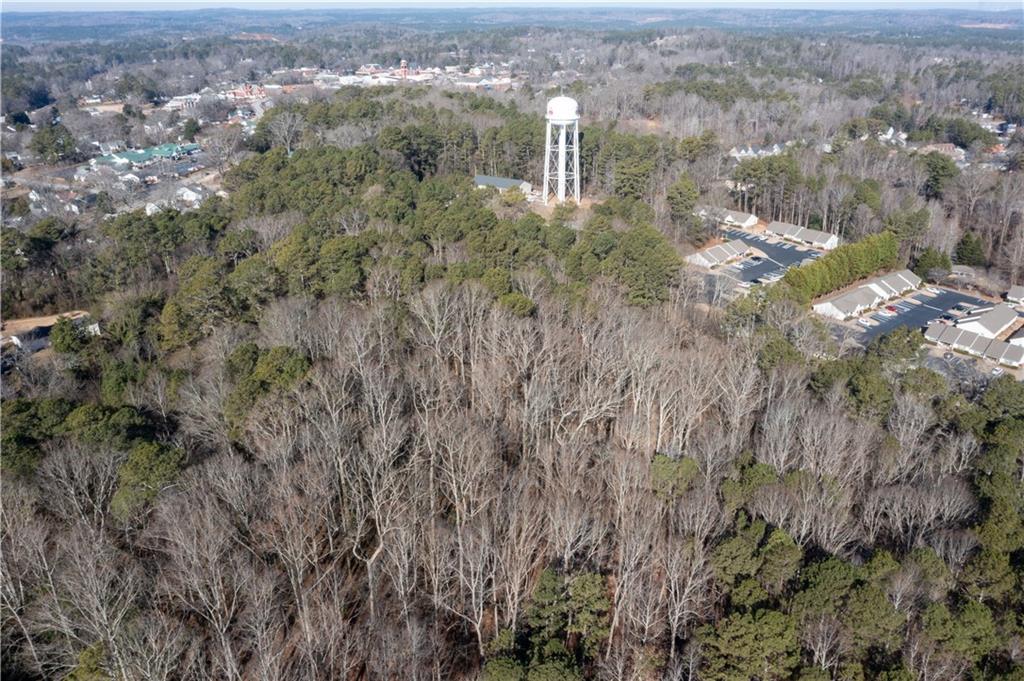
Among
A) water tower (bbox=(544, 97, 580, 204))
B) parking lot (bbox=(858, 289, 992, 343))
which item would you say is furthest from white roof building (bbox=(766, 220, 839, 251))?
water tower (bbox=(544, 97, 580, 204))

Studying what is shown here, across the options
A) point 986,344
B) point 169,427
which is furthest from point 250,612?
point 986,344

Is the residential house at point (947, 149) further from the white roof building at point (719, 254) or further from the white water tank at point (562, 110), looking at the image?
the white water tank at point (562, 110)

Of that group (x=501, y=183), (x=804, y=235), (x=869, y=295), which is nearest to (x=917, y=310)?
(x=869, y=295)

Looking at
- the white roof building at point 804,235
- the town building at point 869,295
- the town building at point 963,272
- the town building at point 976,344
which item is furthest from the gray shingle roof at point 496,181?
the town building at point 963,272

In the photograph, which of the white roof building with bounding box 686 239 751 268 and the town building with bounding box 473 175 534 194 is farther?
the town building with bounding box 473 175 534 194

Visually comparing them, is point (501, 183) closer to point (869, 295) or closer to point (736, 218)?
point (736, 218)

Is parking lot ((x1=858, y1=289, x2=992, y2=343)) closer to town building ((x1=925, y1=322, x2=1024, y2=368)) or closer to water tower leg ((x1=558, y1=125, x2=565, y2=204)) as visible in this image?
town building ((x1=925, y1=322, x2=1024, y2=368))
